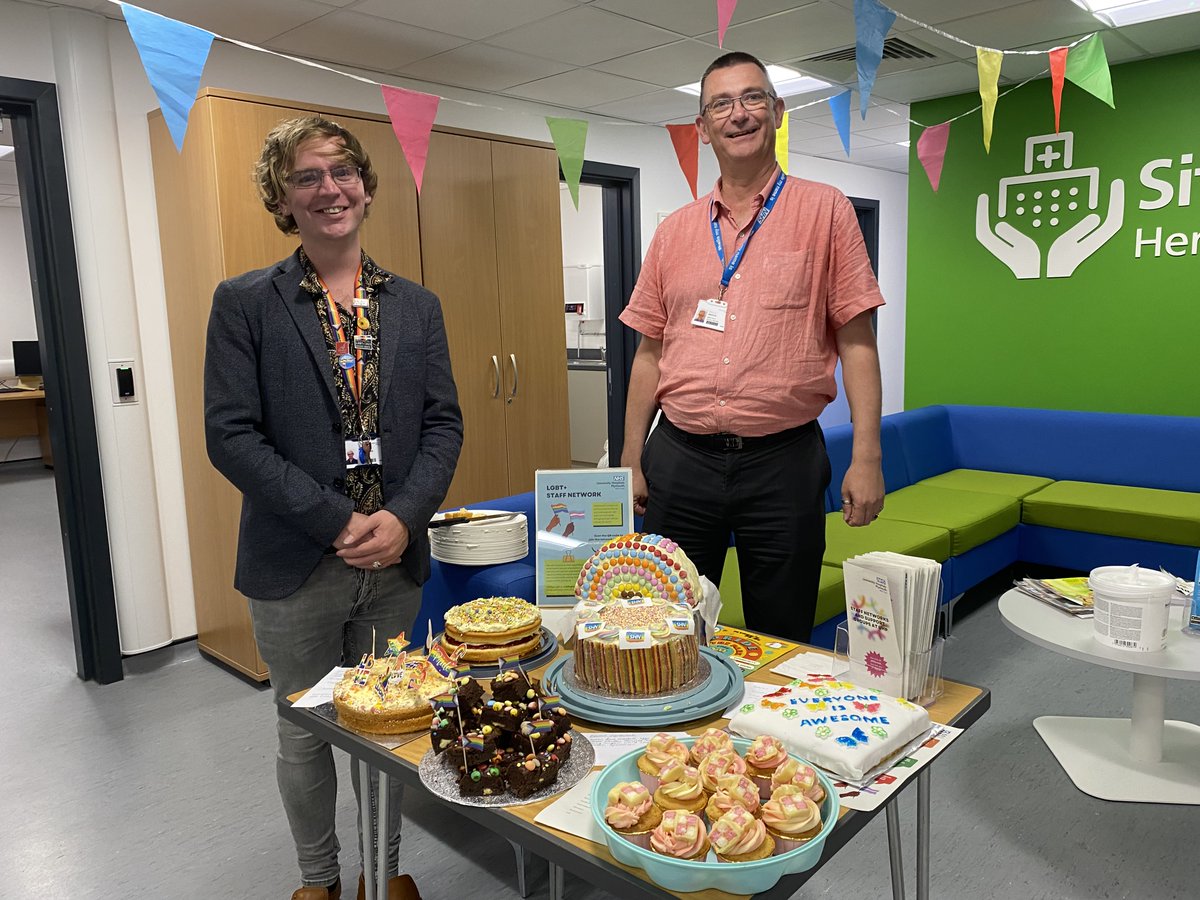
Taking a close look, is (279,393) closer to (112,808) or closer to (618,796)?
(618,796)

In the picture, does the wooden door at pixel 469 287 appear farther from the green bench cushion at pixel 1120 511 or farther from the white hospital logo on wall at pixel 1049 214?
the white hospital logo on wall at pixel 1049 214

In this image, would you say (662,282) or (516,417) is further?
(516,417)

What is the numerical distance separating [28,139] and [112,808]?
2.34 m

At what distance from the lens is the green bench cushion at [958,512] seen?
3826mm

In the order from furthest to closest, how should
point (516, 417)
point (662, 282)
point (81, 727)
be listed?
1. point (516, 417)
2. point (81, 727)
3. point (662, 282)

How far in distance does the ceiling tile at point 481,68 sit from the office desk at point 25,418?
21.7 feet

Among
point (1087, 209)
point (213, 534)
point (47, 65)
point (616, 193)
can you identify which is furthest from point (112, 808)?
point (1087, 209)

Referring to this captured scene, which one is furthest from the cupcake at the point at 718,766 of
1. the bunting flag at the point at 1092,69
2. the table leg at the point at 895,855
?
the bunting flag at the point at 1092,69

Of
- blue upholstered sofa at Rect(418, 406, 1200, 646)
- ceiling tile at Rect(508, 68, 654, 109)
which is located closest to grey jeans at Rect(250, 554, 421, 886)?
blue upholstered sofa at Rect(418, 406, 1200, 646)

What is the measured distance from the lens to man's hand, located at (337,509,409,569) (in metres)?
1.69

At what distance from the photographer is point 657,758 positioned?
107 centimetres

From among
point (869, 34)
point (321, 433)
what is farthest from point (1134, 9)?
point (321, 433)

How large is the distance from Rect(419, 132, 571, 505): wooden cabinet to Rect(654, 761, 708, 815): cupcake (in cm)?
299

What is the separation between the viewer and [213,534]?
137 inches
